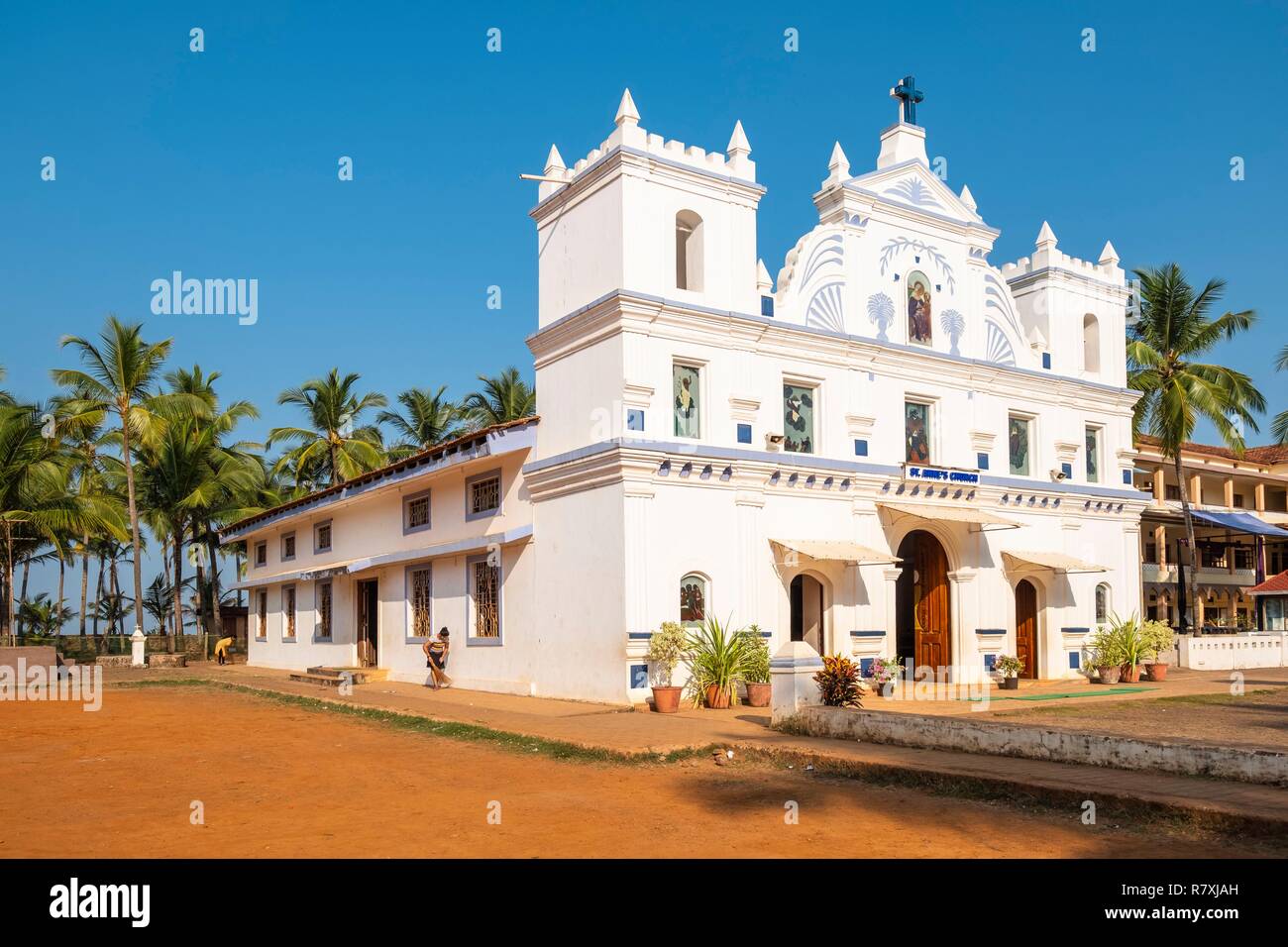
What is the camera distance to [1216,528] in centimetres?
4047

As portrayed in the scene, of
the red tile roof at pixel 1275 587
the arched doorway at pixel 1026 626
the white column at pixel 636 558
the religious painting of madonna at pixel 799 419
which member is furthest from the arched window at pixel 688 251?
the red tile roof at pixel 1275 587

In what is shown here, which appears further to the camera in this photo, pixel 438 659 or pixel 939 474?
pixel 438 659

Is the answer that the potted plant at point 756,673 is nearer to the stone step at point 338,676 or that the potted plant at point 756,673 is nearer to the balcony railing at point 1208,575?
the stone step at point 338,676

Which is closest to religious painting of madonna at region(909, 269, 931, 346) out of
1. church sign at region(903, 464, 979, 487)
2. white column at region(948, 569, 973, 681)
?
church sign at region(903, 464, 979, 487)

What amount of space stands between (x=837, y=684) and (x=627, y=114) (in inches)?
388

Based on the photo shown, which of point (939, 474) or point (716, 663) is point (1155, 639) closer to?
point (939, 474)

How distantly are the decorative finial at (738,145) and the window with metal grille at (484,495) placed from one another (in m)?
7.43

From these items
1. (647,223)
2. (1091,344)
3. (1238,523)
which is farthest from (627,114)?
(1238,523)

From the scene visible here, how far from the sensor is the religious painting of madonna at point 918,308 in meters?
21.6

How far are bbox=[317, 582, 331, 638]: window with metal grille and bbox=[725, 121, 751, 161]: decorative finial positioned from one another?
16.1 metres

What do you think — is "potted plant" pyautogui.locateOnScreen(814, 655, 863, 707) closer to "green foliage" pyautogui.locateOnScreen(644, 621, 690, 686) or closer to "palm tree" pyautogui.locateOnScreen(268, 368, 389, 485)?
"green foliage" pyautogui.locateOnScreen(644, 621, 690, 686)

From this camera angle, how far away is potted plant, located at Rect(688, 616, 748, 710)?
55.0 ft
